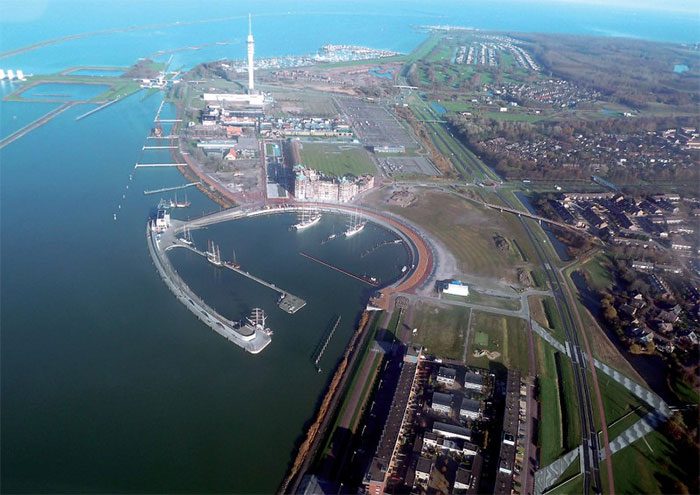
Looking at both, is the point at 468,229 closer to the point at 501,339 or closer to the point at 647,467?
the point at 501,339

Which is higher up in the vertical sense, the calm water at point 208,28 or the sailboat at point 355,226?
the calm water at point 208,28

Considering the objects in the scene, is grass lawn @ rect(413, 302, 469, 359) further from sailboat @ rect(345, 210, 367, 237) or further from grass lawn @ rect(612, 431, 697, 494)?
sailboat @ rect(345, 210, 367, 237)

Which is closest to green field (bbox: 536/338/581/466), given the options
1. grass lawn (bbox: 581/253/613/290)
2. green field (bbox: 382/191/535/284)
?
green field (bbox: 382/191/535/284)

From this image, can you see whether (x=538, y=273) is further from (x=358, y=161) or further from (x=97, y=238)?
(x=97, y=238)

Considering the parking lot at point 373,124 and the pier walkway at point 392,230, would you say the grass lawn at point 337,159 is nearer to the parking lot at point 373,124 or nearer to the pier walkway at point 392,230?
the parking lot at point 373,124

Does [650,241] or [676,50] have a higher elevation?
[676,50]

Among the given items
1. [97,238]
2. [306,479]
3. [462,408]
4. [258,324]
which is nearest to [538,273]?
[462,408]

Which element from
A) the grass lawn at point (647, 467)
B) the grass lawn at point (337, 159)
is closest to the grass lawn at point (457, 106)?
the grass lawn at point (337, 159)
